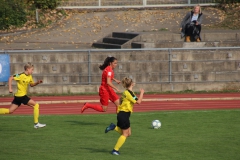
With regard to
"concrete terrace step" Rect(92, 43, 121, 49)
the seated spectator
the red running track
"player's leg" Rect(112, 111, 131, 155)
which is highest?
the seated spectator

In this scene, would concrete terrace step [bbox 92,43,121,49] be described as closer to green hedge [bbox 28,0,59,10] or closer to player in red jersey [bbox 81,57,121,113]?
green hedge [bbox 28,0,59,10]

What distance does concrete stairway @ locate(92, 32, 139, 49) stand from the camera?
92.4 feet

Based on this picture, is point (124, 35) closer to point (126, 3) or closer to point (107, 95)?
point (126, 3)

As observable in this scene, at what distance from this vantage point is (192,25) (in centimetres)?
2619

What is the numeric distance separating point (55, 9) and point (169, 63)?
37.7 ft

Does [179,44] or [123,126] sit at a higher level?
[179,44]

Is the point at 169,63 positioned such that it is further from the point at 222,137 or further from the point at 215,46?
the point at 222,137

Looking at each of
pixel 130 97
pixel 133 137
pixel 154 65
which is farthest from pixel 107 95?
pixel 154 65

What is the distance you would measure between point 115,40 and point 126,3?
6.21 meters

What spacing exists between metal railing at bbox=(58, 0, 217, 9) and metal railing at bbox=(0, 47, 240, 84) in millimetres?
9675

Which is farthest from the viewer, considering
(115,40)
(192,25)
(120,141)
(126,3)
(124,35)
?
(126,3)

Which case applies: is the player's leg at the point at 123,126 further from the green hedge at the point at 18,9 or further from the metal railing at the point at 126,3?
the metal railing at the point at 126,3

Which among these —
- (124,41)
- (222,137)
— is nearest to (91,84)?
(124,41)

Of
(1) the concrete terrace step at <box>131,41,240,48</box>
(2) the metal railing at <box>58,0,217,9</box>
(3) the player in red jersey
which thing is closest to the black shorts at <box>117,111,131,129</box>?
(3) the player in red jersey
